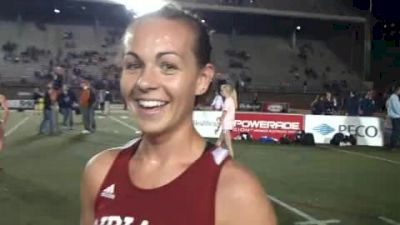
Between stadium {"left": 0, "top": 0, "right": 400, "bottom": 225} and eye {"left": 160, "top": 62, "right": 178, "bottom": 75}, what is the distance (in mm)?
196

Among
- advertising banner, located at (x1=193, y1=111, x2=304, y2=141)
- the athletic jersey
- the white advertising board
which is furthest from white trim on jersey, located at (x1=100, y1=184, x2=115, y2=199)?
the white advertising board

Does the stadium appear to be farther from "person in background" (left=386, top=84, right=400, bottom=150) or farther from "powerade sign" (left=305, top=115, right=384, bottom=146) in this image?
"person in background" (left=386, top=84, right=400, bottom=150)

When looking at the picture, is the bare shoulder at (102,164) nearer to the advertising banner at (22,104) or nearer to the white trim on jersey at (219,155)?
the white trim on jersey at (219,155)

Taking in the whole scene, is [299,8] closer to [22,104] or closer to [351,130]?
[22,104]

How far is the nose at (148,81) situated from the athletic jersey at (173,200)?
0.91ft

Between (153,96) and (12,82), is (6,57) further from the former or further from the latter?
(153,96)

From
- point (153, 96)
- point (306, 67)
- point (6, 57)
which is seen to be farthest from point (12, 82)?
point (153, 96)

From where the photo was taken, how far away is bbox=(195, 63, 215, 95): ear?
1.75m

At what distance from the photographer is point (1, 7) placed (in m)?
40.8

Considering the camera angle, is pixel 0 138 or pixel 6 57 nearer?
pixel 0 138

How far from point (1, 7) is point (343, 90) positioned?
24742mm

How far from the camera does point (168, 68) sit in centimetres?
166

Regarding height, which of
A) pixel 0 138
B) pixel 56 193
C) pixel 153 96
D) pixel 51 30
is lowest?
pixel 56 193

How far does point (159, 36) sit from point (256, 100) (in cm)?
3267
